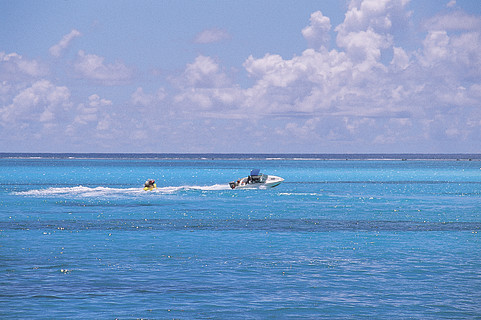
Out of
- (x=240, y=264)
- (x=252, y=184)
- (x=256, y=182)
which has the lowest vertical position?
(x=240, y=264)

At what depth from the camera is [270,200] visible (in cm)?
6769

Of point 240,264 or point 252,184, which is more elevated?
point 252,184

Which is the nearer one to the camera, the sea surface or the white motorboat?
the sea surface

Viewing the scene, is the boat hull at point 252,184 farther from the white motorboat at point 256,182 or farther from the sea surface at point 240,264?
the sea surface at point 240,264

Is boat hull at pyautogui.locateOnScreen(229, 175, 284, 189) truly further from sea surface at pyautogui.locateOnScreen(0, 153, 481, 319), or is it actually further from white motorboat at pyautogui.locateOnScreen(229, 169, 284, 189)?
sea surface at pyautogui.locateOnScreen(0, 153, 481, 319)

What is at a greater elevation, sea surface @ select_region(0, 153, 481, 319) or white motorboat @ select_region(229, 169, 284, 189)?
white motorboat @ select_region(229, 169, 284, 189)

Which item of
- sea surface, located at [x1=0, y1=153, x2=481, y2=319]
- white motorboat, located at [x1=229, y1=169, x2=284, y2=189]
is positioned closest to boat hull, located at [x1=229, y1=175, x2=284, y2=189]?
white motorboat, located at [x1=229, y1=169, x2=284, y2=189]

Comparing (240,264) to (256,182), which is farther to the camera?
(256,182)

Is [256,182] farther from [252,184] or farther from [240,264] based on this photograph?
[240,264]

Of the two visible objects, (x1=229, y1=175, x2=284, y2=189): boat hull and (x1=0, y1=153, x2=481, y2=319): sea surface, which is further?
(x1=229, y1=175, x2=284, y2=189): boat hull

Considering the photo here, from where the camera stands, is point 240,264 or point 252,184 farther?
point 252,184

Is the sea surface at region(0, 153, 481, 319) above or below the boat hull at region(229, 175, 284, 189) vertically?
below

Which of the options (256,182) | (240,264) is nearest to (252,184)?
(256,182)

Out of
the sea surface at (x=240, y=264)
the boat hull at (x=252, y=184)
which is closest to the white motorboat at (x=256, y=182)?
the boat hull at (x=252, y=184)
